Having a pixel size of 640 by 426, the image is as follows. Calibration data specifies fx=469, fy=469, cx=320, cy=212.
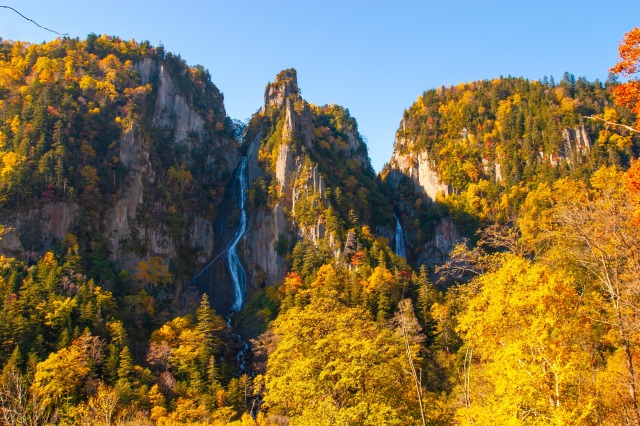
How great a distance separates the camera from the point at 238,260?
71.2 metres

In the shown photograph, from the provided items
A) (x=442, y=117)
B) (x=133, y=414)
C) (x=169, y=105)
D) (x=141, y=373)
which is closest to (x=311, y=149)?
(x=169, y=105)

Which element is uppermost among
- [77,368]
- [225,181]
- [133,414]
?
[225,181]

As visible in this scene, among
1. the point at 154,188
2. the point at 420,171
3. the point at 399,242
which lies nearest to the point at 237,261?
the point at 154,188

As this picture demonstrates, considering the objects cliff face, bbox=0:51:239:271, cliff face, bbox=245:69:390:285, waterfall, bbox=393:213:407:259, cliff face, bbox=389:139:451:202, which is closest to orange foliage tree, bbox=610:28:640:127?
cliff face, bbox=245:69:390:285

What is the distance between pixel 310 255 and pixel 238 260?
1552 cm

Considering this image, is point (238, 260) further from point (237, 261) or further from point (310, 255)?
point (310, 255)

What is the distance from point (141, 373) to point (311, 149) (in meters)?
50.7

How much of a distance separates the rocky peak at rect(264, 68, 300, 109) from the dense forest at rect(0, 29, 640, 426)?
540mm

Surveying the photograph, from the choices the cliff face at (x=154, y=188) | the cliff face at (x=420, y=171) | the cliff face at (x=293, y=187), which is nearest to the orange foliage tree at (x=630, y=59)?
the cliff face at (x=293, y=187)

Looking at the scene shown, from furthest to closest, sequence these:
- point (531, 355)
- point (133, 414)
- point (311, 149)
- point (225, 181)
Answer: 1. point (225, 181)
2. point (311, 149)
3. point (133, 414)
4. point (531, 355)

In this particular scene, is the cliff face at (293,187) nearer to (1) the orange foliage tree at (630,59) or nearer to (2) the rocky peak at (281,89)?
(2) the rocky peak at (281,89)

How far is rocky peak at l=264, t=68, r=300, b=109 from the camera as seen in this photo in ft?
308

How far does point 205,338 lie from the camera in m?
41.4

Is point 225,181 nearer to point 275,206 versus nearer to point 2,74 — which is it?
point 275,206
